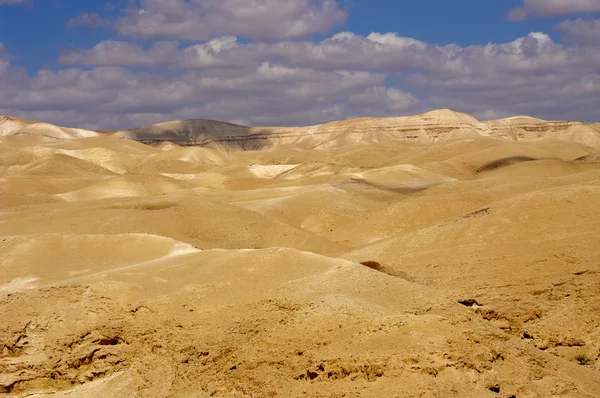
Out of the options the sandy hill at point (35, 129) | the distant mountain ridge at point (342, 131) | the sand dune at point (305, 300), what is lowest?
the sand dune at point (305, 300)

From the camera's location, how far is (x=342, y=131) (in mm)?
164500

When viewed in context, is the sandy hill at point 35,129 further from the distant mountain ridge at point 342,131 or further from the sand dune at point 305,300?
the sand dune at point 305,300

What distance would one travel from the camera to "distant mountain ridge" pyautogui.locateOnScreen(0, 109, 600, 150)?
146 meters

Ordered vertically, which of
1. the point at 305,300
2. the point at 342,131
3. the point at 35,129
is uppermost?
the point at 35,129

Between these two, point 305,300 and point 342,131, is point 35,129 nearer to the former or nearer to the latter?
point 342,131

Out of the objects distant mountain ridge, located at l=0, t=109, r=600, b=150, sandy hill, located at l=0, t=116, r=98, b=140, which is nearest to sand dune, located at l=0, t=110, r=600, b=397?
distant mountain ridge, located at l=0, t=109, r=600, b=150

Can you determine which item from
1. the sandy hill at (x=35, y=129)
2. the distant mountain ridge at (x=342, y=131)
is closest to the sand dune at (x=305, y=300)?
the distant mountain ridge at (x=342, y=131)

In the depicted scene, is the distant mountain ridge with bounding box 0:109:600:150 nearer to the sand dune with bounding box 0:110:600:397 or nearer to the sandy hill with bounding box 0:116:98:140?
the sandy hill with bounding box 0:116:98:140

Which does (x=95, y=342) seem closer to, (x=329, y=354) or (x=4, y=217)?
(x=329, y=354)

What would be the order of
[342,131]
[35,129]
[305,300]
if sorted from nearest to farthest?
1. [305,300]
2. [35,129]
3. [342,131]

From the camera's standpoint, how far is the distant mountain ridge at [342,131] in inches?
5748

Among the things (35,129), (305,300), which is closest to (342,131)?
(35,129)

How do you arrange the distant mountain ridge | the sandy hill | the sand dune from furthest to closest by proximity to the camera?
the sandy hill, the distant mountain ridge, the sand dune

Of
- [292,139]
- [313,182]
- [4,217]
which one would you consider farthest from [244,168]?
[292,139]
